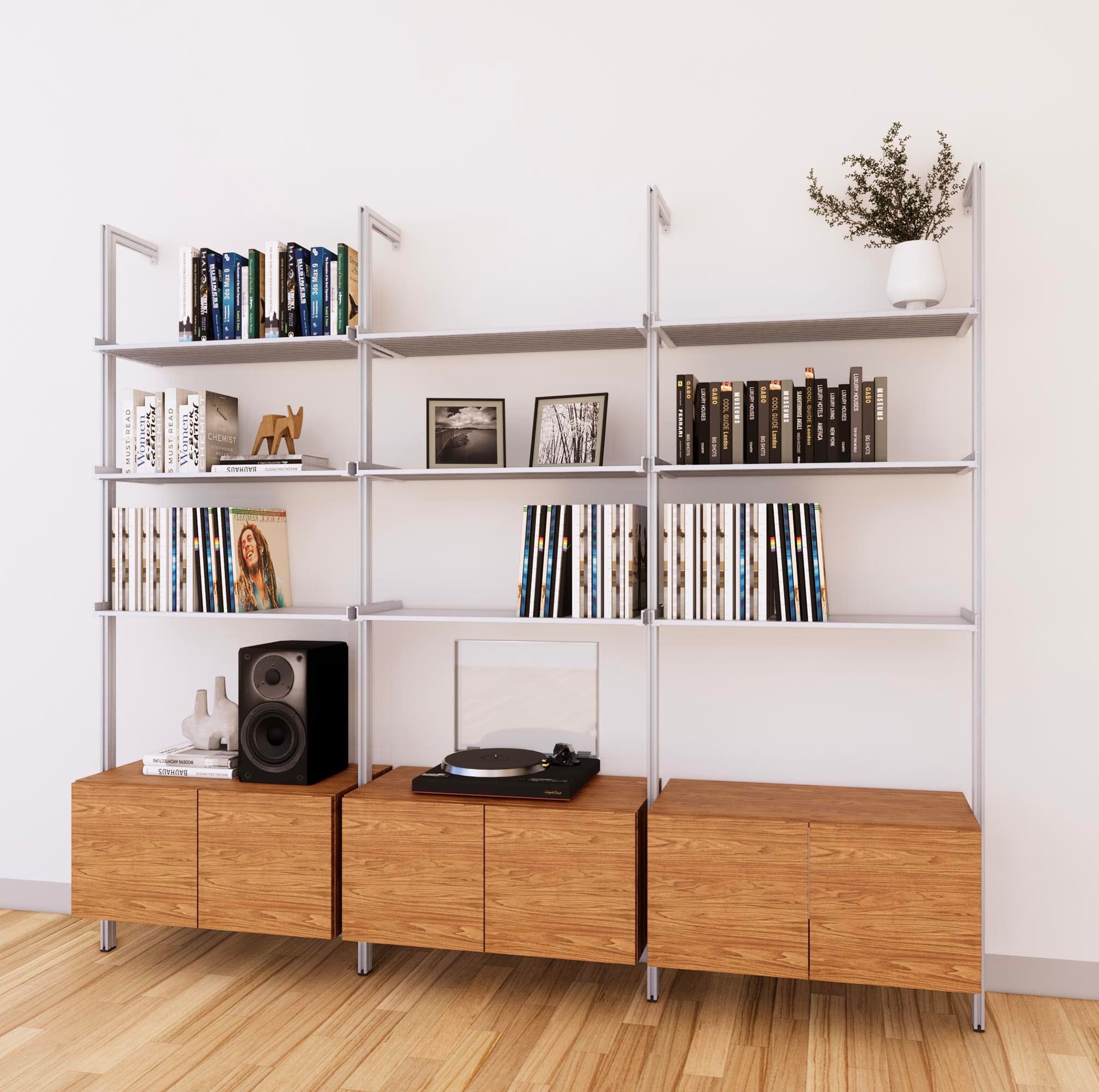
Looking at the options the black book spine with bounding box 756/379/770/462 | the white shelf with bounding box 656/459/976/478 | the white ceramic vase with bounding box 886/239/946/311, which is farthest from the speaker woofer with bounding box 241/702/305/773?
the white ceramic vase with bounding box 886/239/946/311

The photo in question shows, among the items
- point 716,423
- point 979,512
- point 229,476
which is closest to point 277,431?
point 229,476

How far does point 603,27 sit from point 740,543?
5.23ft

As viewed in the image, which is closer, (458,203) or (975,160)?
(975,160)

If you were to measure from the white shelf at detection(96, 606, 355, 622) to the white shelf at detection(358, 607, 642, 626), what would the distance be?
0.07 m

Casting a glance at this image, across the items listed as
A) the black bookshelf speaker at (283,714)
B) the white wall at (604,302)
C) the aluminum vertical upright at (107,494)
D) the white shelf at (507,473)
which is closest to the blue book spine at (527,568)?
the white shelf at (507,473)

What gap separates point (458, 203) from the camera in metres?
3.12

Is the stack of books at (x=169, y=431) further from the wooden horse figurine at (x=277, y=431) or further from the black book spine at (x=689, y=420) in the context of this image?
the black book spine at (x=689, y=420)

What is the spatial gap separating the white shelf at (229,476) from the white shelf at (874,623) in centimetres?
102

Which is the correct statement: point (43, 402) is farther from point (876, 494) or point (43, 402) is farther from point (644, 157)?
point (876, 494)

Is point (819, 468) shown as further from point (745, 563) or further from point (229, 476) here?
point (229, 476)

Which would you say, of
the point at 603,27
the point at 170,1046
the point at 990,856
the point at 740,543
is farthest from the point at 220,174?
the point at 990,856

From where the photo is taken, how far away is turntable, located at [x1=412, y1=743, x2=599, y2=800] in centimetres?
271

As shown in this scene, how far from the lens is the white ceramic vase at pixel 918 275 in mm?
2584

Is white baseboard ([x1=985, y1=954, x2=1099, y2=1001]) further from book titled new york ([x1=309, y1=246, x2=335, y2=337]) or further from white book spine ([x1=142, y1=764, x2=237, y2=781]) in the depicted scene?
book titled new york ([x1=309, y1=246, x2=335, y2=337])
